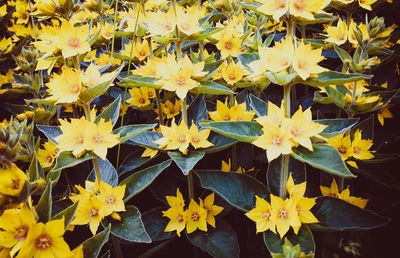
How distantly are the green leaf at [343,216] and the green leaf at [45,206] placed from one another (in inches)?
42.1

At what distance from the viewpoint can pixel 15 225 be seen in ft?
3.60

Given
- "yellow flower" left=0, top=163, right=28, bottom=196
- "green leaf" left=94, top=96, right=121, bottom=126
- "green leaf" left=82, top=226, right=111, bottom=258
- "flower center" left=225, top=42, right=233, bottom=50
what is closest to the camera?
"yellow flower" left=0, top=163, right=28, bottom=196

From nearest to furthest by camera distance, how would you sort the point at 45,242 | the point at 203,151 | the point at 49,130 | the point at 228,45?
the point at 45,242 → the point at 203,151 → the point at 49,130 → the point at 228,45

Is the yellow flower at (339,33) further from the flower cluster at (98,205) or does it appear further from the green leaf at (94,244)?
the green leaf at (94,244)

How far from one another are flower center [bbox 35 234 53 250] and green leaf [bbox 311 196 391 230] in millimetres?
1061

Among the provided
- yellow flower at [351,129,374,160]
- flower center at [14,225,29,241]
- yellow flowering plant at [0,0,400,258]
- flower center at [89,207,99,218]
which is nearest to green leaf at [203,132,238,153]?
yellow flowering plant at [0,0,400,258]

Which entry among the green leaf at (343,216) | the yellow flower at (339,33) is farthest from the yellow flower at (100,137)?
the yellow flower at (339,33)

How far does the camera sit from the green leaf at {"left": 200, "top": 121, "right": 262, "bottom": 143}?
3.95ft

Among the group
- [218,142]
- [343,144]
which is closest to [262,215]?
[218,142]

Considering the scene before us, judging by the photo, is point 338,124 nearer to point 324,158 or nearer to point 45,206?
point 324,158

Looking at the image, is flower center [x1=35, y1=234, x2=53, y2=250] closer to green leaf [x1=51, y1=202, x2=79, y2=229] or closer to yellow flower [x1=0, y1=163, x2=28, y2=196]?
green leaf [x1=51, y1=202, x2=79, y2=229]

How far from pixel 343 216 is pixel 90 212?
1.06 m

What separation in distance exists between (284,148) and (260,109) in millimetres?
344

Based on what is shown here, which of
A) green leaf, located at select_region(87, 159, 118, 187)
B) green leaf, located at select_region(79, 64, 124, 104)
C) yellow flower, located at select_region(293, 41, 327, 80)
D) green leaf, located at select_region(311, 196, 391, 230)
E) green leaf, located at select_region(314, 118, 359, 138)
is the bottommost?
green leaf, located at select_region(311, 196, 391, 230)
